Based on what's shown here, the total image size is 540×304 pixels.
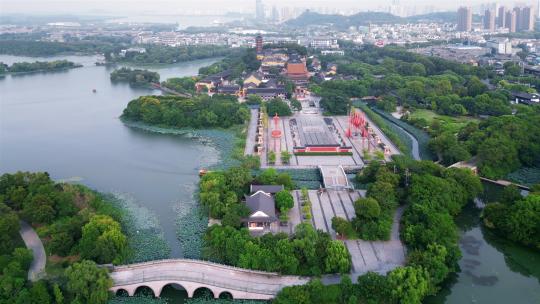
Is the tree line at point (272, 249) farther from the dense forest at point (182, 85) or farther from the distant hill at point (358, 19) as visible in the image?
the distant hill at point (358, 19)

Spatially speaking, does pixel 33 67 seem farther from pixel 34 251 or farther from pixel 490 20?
pixel 490 20

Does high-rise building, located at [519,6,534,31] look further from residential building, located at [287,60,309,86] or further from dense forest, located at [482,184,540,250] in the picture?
dense forest, located at [482,184,540,250]

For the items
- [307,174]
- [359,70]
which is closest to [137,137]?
[307,174]

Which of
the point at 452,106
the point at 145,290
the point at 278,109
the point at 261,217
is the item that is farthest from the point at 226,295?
the point at 452,106

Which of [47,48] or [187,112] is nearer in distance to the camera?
[187,112]

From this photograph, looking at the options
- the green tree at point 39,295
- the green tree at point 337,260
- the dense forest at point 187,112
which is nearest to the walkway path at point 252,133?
the dense forest at point 187,112

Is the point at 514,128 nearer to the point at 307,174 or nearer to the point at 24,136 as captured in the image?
the point at 307,174
